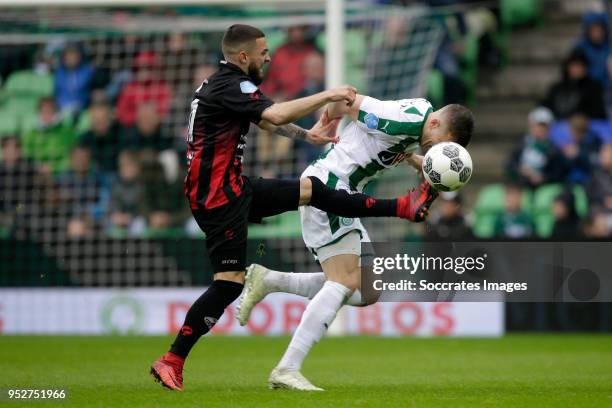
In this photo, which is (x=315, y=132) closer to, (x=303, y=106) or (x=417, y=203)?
(x=303, y=106)

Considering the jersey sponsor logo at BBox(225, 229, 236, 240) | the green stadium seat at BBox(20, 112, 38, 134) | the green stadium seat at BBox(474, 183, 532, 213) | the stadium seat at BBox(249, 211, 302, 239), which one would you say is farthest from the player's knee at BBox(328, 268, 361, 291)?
the green stadium seat at BBox(20, 112, 38, 134)

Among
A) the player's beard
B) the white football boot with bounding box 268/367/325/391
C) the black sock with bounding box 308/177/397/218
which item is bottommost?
the white football boot with bounding box 268/367/325/391

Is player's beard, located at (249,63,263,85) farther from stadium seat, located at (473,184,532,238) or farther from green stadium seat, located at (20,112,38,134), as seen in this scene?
green stadium seat, located at (20,112,38,134)

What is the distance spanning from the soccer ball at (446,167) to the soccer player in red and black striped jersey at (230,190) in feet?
0.32

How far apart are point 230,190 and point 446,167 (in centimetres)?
128

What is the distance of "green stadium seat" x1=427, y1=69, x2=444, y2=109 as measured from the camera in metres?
16.8

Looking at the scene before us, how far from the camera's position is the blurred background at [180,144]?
13906 millimetres

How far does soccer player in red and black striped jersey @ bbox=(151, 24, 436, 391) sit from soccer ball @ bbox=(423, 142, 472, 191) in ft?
0.32

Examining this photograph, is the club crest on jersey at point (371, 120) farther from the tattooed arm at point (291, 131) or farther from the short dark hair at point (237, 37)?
the short dark hair at point (237, 37)

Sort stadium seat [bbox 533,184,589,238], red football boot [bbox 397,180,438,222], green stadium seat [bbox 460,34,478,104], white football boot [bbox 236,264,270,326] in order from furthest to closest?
green stadium seat [bbox 460,34,478,104], stadium seat [bbox 533,184,589,238], white football boot [bbox 236,264,270,326], red football boot [bbox 397,180,438,222]

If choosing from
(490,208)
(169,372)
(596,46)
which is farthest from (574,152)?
(169,372)

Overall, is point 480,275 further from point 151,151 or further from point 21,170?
point 21,170

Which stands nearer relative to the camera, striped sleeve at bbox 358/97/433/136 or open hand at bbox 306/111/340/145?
striped sleeve at bbox 358/97/433/136

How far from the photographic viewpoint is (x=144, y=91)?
15617 mm
